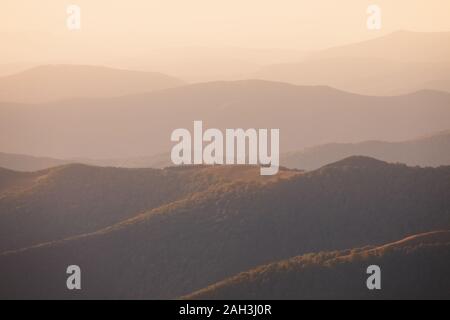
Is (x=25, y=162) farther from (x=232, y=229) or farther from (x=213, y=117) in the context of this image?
(x=232, y=229)

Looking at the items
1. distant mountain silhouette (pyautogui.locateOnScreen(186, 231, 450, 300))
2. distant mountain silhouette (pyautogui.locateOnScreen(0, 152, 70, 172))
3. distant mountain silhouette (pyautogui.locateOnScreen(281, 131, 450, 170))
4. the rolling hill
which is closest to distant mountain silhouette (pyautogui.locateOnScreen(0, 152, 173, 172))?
distant mountain silhouette (pyautogui.locateOnScreen(0, 152, 70, 172))

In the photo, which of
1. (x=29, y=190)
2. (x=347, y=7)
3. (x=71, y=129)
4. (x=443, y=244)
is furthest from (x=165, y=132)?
(x=443, y=244)

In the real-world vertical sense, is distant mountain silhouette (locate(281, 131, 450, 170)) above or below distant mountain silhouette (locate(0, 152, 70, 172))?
above

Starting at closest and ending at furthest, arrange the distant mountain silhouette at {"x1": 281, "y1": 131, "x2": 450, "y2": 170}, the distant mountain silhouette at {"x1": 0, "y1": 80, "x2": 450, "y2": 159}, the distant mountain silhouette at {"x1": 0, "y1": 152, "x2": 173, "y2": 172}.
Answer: the distant mountain silhouette at {"x1": 0, "y1": 152, "x2": 173, "y2": 172} < the distant mountain silhouette at {"x1": 281, "y1": 131, "x2": 450, "y2": 170} < the distant mountain silhouette at {"x1": 0, "y1": 80, "x2": 450, "y2": 159}

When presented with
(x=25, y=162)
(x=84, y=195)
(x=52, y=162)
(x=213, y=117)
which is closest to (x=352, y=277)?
(x=84, y=195)

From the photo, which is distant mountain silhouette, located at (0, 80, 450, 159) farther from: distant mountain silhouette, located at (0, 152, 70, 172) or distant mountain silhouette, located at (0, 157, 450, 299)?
distant mountain silhouette, located at (0, 157, 450, 299)

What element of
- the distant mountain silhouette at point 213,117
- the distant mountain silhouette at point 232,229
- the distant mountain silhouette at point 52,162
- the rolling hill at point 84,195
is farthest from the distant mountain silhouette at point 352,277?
the distant mountain silhouette at point 213,117

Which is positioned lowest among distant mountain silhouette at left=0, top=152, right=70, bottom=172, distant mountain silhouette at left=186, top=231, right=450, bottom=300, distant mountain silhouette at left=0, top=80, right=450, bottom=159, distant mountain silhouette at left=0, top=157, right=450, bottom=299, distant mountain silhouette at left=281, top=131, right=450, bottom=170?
distant mountain silhouette at left=186, top=231, right=450, bottom=300
